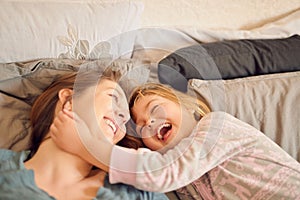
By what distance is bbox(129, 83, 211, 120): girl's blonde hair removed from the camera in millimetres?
1153

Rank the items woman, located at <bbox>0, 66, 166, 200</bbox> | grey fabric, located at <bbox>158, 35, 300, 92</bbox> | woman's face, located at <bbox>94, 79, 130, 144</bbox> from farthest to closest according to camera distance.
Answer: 1. grey fabric, located at <bbox>158, 35, 300, 92</bbox>
2. woman's face, located at <bbox>94, 79, 130, 144</bbox>
3. woman, located at <bbox>0, 66, 166, 200</bbox>

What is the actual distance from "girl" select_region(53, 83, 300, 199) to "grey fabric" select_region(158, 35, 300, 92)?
0.12m

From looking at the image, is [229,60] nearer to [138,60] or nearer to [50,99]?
[138,60]

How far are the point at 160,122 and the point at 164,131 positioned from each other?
0.08 ft

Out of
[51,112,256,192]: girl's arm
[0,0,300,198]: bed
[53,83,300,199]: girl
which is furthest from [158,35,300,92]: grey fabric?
[51,112,256,192]: girl's arm

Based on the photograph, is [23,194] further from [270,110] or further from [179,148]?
[270,110]

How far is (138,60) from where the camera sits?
1.30 meters

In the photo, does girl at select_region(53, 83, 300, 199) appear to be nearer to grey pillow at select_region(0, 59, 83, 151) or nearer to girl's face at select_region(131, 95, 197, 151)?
girl's face at select_region(131, 95, 197, 151)

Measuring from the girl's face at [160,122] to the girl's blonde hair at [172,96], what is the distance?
0.08 ft

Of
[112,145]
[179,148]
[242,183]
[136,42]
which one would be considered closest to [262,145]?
[242,183]

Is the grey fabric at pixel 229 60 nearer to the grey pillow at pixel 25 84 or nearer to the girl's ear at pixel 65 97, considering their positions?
the grey pillow at pixel 25 84

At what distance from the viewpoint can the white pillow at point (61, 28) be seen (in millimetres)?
1218

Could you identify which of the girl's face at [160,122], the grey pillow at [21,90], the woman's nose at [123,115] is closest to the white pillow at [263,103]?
the girl's face at [160,122]

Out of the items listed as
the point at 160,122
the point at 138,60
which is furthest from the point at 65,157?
the point at 138,60
